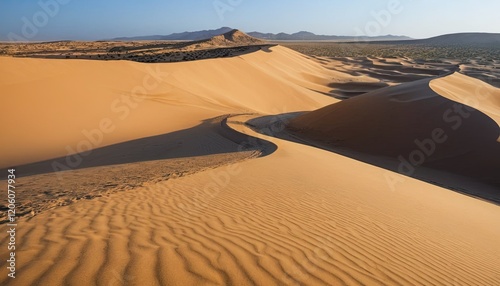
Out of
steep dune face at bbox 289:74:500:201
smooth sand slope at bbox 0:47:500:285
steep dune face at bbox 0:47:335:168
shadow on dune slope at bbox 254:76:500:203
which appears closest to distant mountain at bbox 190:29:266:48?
steep dune face at bbox 0:47:335:168

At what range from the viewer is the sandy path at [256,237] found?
2.90m

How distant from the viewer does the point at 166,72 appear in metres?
21.9

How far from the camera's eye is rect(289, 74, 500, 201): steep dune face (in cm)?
1101

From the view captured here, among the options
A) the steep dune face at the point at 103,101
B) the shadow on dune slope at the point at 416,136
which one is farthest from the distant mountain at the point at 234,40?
the shadow on dune slope at the point at 416,136

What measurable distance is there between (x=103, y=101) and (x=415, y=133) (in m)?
12.8

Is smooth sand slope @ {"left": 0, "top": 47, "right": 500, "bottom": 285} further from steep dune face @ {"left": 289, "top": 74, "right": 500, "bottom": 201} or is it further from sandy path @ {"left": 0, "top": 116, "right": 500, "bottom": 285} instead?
steep dune face @ {"left": 289, "top": 74, "right": 500, "bottom": 201}

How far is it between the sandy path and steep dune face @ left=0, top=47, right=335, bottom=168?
6314mm

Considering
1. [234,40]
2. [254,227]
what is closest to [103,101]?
[254,227]

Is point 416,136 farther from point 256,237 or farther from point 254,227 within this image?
point 256,237

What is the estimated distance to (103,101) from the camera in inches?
568

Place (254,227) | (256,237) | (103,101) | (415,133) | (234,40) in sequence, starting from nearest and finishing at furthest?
(256,237), (254,227), (415,133), (103,101), (234,40)

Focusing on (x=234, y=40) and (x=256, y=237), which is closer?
(x=256, y=237)

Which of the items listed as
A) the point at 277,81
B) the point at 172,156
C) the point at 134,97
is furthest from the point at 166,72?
the point at 172,156

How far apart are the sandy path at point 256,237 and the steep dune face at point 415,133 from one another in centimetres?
471
